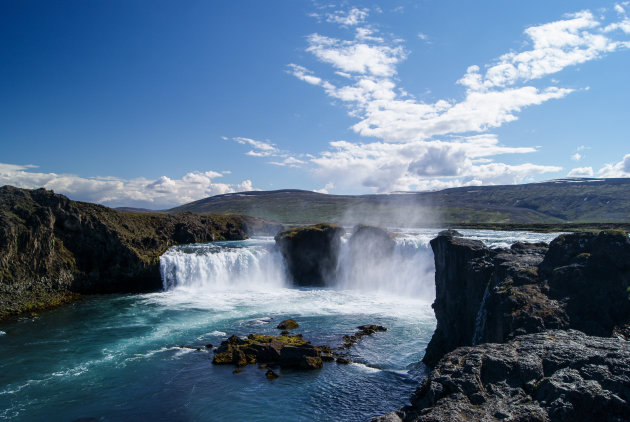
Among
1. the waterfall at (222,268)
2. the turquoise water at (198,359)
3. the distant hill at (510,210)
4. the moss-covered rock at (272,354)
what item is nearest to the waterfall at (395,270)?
the turquoise water at (198,359)

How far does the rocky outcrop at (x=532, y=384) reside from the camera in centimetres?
759

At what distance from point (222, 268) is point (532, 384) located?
49138 millimetres

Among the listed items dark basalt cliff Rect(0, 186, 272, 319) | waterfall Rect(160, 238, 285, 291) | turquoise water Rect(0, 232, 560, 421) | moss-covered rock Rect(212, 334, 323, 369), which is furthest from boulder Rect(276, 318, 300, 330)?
dark basalt cliff Rect(0, 186, 272, 319)

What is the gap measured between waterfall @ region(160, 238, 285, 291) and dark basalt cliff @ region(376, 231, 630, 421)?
3578 cm

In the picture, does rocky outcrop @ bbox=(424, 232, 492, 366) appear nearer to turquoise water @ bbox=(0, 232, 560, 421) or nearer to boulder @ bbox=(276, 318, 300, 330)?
turquoise water @ bbox=(0, 232, 560, 421)

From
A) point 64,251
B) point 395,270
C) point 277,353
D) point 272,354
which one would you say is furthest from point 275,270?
point 277,353

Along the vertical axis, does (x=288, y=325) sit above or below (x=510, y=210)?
below

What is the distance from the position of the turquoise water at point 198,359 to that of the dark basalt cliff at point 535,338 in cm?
576

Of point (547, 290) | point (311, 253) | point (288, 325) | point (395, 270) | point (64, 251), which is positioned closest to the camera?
point (547, 290)

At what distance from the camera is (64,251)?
44.6 meters

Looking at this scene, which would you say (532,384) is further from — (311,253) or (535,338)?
(311,253)

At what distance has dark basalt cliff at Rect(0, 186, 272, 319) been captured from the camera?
123 feet

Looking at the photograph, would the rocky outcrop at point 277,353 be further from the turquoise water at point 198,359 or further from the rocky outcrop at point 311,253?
the rocky outcrop at point 311,253

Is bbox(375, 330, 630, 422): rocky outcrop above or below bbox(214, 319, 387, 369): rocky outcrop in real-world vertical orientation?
above
